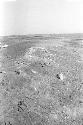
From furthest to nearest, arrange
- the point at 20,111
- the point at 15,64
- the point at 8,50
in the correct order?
the point at 8,50, the point at 15,64, the point at 20,111

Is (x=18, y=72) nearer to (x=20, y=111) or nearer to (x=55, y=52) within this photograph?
(x=20, y=111)

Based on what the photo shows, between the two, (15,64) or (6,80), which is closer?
(6,80)

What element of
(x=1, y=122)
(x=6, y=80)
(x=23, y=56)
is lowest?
(x=1, y=122)

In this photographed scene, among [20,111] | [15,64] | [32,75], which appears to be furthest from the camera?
[15,64]

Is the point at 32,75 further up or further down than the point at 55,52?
further down

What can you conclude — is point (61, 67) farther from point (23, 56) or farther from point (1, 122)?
point (1, 122)

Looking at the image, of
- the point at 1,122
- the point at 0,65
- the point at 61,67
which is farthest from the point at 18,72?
the point at 1,122
